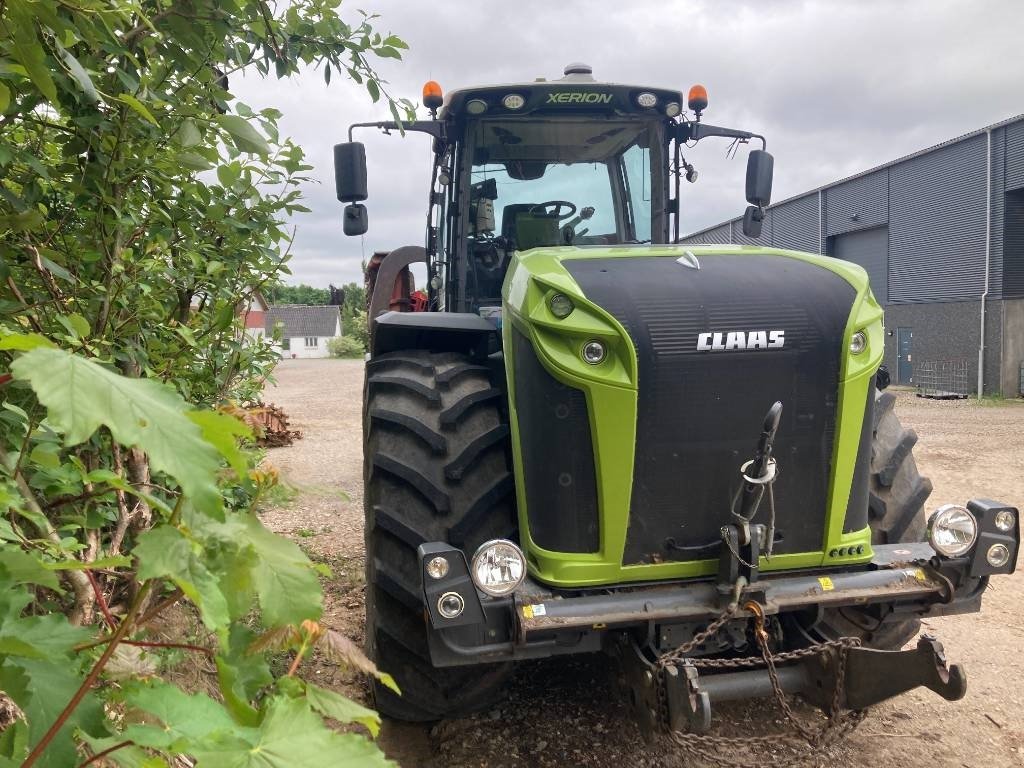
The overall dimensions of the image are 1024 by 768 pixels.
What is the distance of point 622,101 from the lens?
4.34 m

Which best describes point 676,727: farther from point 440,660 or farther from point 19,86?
point 19,86

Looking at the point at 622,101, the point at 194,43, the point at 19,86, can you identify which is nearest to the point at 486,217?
the point at 622,101

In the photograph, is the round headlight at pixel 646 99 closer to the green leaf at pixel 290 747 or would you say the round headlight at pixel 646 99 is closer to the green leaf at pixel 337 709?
the green leaf at pixel 337 709

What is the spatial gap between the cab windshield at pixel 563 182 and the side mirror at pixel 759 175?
1.91 ft

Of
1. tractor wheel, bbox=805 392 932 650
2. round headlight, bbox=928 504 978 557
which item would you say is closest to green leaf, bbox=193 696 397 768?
round headlight, bbox=928 504 978 557

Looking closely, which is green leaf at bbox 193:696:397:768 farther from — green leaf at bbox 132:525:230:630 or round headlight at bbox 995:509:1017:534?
round headlight at bbox 995:509:1017:534

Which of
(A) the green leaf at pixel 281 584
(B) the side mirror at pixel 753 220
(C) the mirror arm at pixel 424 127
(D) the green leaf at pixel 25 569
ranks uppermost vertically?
(C) the mirror arm at pixel 424 127

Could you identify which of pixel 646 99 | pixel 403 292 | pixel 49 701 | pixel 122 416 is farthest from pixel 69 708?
pixel 403 292

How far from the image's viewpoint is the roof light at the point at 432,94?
442 centimetres

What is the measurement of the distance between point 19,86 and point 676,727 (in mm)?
2467

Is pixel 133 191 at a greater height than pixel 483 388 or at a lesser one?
greater

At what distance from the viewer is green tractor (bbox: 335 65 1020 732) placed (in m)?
2.73

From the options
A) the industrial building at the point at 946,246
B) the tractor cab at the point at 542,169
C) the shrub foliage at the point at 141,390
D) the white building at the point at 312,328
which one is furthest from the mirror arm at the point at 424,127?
the white building at the point at 312,328

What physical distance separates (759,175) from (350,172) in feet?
7.60
